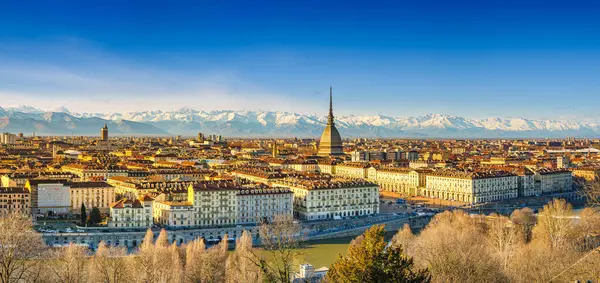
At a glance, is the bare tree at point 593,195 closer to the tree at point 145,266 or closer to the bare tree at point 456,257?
the bare tree at point 456,257

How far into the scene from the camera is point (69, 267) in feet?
66.6

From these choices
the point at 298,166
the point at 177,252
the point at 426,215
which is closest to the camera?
the point at 177,252

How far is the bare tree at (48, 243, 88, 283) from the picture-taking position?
2003cm

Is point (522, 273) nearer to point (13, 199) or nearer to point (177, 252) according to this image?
point (177, 252)

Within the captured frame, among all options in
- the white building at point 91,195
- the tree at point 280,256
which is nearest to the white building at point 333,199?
the white building at point 91,195


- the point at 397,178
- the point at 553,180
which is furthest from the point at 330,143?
the point at 553,180

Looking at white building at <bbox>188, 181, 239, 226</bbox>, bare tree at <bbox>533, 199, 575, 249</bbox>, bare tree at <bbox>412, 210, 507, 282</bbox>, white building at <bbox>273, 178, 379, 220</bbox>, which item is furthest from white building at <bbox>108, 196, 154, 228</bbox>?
bare tree at <bbox>533, 199, 575, 249</bbox>

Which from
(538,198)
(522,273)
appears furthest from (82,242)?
(538,198)

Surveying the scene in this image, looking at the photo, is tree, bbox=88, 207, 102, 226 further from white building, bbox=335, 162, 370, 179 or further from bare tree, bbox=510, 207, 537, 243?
white building, bbox=335, 162, 370, 179

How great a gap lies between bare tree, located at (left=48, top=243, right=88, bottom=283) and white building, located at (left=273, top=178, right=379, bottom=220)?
19.3 metres

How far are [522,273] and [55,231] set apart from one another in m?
21.5

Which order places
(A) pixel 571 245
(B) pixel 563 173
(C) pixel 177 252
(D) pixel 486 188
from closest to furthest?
(C) pixel 177 252 → (A) pixel 571 245 → (D) pixel 486 188 → (B) pixel 563 173

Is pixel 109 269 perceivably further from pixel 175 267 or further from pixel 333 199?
pixel 333 199

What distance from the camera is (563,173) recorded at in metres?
60.1
